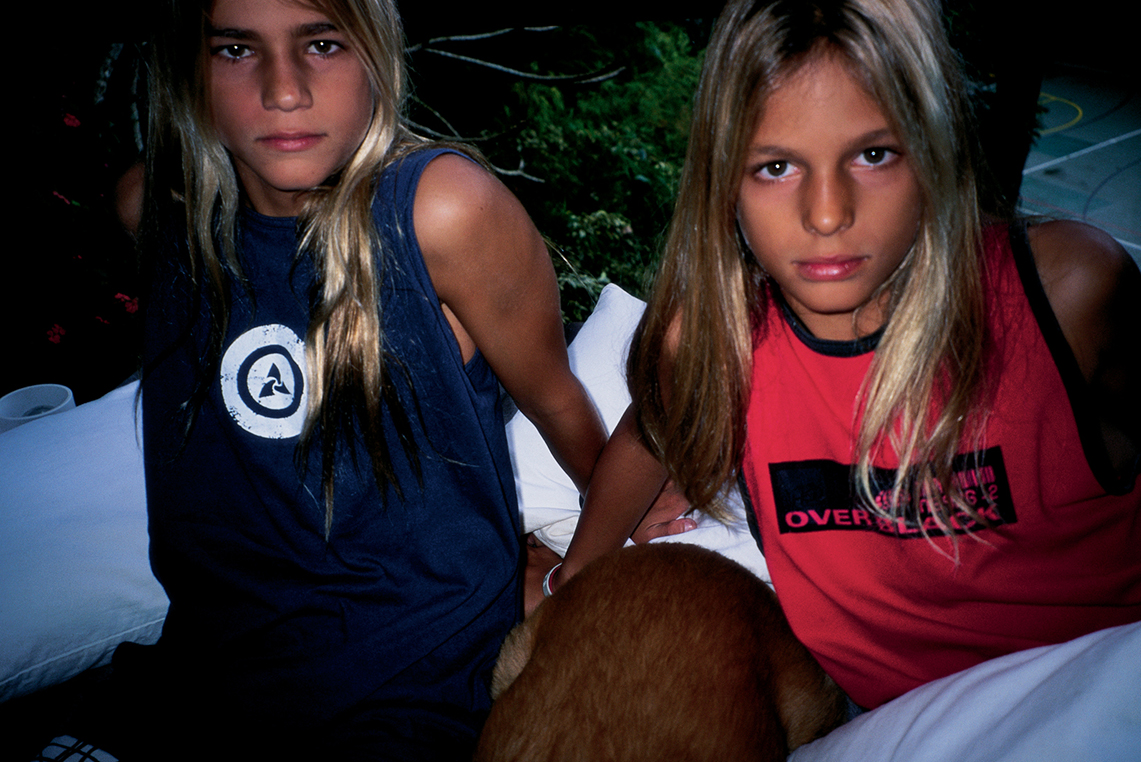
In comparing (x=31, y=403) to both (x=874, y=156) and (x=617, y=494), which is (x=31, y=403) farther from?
(x=874, y=156)

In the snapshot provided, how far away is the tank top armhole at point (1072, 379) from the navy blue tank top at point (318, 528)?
37.5 inches

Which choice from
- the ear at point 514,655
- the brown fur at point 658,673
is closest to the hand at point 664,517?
the brown fur at point 658,673

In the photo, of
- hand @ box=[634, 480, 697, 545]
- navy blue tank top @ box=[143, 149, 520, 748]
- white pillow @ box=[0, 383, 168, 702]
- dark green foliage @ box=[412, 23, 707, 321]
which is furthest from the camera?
dark green foliage @ box=[412, 23, 707, 321]

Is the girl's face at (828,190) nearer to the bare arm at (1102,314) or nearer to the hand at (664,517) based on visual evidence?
the bare arm at (1102,314)

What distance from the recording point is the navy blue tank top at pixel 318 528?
1233 mm

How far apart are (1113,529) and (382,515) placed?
1229 millimetres

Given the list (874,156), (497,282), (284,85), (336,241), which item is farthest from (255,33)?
(874,156)

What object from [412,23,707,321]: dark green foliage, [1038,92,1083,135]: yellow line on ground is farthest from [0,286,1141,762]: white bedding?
[1038,92,1083,135]: yellow line on ground

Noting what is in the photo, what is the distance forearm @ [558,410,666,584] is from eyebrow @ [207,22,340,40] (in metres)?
0.90

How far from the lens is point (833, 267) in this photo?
971 millimetres

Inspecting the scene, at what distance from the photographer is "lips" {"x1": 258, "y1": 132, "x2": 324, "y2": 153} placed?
3.88 feet

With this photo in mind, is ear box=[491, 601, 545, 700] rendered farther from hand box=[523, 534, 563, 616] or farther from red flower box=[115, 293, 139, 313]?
red flower box=[115, 293, 139, 313]

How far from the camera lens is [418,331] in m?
1.29

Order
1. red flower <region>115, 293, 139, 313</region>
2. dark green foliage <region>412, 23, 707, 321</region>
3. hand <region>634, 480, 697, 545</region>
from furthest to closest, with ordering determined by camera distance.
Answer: dark green foliage <region>412, 23, 707, 321</region>
red flower <region>115, 293, 139, 313</region>
hand <region>634, 480, 697, 545</region>
